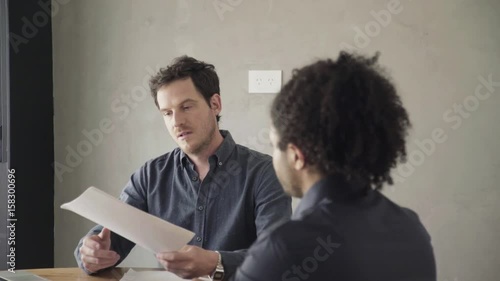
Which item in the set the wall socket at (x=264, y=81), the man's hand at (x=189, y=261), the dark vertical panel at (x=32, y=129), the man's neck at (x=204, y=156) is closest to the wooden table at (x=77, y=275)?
the man's hand at (x=189, y=261)

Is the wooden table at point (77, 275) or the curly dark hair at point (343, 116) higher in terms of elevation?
the curly dark hair at point (343, 116)

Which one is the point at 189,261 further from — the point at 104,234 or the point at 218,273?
the point at 104,234

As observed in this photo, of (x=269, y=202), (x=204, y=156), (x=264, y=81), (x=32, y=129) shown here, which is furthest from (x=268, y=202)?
(x=32, y=129)

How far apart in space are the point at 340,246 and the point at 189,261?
0.56 metres

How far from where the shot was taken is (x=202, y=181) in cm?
178

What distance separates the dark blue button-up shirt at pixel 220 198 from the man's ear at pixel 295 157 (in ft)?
2.18

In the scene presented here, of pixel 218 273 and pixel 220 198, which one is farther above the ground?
pixel 220 198

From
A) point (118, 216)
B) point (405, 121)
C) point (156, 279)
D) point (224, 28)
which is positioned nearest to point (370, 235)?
point (405, 121)

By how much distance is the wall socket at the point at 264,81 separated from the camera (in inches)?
97.6

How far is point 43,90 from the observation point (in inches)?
103

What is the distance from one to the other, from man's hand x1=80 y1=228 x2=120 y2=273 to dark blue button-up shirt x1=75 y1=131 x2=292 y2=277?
98 millimetres

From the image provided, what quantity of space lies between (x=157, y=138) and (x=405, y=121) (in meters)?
1.73

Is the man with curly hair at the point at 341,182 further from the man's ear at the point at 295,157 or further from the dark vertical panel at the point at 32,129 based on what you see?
the dark vertical panel at the point at 32,129

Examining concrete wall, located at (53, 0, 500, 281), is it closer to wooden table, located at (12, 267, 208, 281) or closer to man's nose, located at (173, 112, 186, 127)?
man's nose, located at (173, 112, 186, 127)
